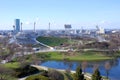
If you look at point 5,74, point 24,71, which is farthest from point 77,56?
point 5,74

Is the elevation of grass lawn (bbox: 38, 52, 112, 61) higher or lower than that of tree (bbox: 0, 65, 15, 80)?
lower

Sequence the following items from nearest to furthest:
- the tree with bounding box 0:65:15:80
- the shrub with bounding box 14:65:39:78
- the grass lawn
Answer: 1. the tree with bounding box 0:65:15:80
2. the shrub with bounding box 14:65:39:78
3. the grass lawn

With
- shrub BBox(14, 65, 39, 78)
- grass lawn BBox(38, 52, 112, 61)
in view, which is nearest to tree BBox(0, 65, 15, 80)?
shrub BBox(14, 65, 39, 78)

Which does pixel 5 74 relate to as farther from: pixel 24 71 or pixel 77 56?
pixel 77 56

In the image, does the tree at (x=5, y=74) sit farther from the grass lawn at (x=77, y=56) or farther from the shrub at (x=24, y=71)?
the grass lawn at (x=77, y=56)

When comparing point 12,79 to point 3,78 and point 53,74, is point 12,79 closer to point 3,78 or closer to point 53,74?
point 3,78

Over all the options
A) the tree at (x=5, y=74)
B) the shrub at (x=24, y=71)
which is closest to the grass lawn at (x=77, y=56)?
the shrub at (x=24, y=71)

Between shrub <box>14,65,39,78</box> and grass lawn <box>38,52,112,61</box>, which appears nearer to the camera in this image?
shrub <box>14,65,39,78</box>

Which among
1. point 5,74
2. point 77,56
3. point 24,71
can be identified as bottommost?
point 77,56

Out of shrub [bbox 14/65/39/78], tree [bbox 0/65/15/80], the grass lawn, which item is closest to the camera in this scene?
tree [bbox 0/65/15/80]

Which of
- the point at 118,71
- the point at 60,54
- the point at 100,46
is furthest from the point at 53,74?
the point at 100,46

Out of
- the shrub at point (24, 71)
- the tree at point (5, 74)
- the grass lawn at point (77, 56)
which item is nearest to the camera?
the tree at point (5, 74)

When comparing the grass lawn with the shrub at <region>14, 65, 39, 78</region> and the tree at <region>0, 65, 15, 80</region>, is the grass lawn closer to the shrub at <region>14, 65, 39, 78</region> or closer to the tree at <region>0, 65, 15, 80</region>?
the shrub at <region>14, 65, 39, 78</region>
